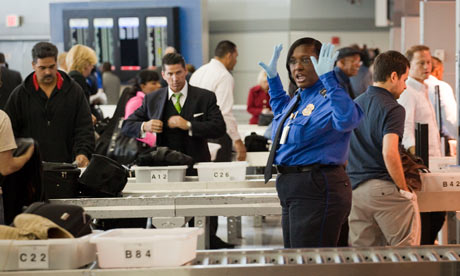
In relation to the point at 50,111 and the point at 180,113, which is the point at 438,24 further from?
the point at 50,111

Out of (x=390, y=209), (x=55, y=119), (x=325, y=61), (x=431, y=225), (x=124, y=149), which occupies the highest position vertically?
(x=325, y=61)

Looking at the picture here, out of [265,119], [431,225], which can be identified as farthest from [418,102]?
[265,119]

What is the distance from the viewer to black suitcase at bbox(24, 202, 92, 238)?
270 cm

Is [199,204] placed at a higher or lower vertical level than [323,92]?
lower

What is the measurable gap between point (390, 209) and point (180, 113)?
173cm

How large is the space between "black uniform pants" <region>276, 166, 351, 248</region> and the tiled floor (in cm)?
325

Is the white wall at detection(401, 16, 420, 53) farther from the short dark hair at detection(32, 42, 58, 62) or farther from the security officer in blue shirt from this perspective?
the security officer in blue shirt

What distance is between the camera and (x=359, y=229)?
4266 millimetres

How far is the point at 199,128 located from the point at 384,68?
147cm

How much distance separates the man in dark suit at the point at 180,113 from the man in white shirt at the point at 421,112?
1.36m

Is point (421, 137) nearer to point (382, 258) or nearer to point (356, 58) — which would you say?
point (382, 258)

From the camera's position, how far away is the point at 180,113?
5.23 m

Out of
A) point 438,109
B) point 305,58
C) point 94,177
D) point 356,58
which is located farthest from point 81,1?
point 305,58

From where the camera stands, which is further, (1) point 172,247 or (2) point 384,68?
(2) point 384,68
